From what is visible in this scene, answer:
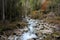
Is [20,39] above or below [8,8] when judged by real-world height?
below

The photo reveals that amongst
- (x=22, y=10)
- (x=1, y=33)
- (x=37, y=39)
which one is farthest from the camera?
(x=22, y=10)

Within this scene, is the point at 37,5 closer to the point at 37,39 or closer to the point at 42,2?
the point at 42,2

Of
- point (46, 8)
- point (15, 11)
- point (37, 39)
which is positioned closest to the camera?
point (37, 39)

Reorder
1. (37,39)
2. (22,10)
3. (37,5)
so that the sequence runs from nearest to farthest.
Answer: (37,39) < (22,10) < (37,5)

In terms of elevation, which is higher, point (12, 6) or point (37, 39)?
point (12, 6)

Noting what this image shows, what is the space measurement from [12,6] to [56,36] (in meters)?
6.16

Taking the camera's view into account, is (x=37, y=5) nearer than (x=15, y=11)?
No

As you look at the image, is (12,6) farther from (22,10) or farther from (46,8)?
(46,8)

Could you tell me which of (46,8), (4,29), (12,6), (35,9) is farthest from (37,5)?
(4,29)

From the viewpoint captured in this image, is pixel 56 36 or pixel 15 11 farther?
pixel 15 11

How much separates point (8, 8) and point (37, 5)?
11.8 metres

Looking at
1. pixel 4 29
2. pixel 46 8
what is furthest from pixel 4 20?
pixel 46 8

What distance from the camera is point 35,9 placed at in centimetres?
2394

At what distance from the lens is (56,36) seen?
8398mm
